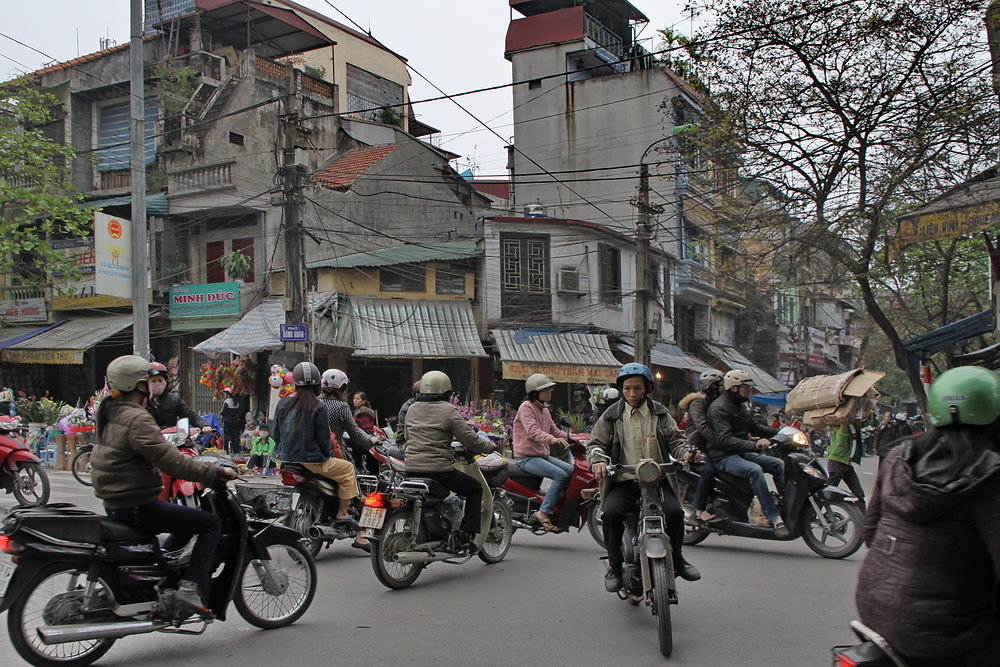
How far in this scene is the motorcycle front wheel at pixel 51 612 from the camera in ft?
13.5

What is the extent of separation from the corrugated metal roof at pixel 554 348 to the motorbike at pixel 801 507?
49.2 feet

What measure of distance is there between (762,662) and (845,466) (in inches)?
197

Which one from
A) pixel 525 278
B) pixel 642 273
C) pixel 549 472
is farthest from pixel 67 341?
pixel 549 472

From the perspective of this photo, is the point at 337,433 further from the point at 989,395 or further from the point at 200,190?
the point at 200,190

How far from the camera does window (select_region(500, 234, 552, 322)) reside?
2434 centimetres

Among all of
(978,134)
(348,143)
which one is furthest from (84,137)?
(978,134)

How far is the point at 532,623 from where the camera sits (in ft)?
17.9

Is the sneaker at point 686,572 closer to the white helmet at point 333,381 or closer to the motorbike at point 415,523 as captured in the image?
the motorbike at point 415,523

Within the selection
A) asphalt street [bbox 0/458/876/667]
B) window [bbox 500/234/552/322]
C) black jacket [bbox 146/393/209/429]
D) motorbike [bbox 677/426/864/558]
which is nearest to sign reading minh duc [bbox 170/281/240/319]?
window [bbox 500/234/552/322]

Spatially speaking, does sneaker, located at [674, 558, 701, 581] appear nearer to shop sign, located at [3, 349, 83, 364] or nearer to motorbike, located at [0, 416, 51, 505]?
motorbike, located at [0, 416, 51, 505]

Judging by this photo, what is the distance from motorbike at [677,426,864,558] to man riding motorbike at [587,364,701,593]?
2.33 metres

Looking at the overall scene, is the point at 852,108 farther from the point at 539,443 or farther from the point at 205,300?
the point at 205,300

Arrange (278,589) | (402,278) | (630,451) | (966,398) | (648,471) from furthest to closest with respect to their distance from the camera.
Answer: (402,278), (630,451), (278,589), (648,471), (966,398)

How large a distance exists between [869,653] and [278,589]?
11.8ft
